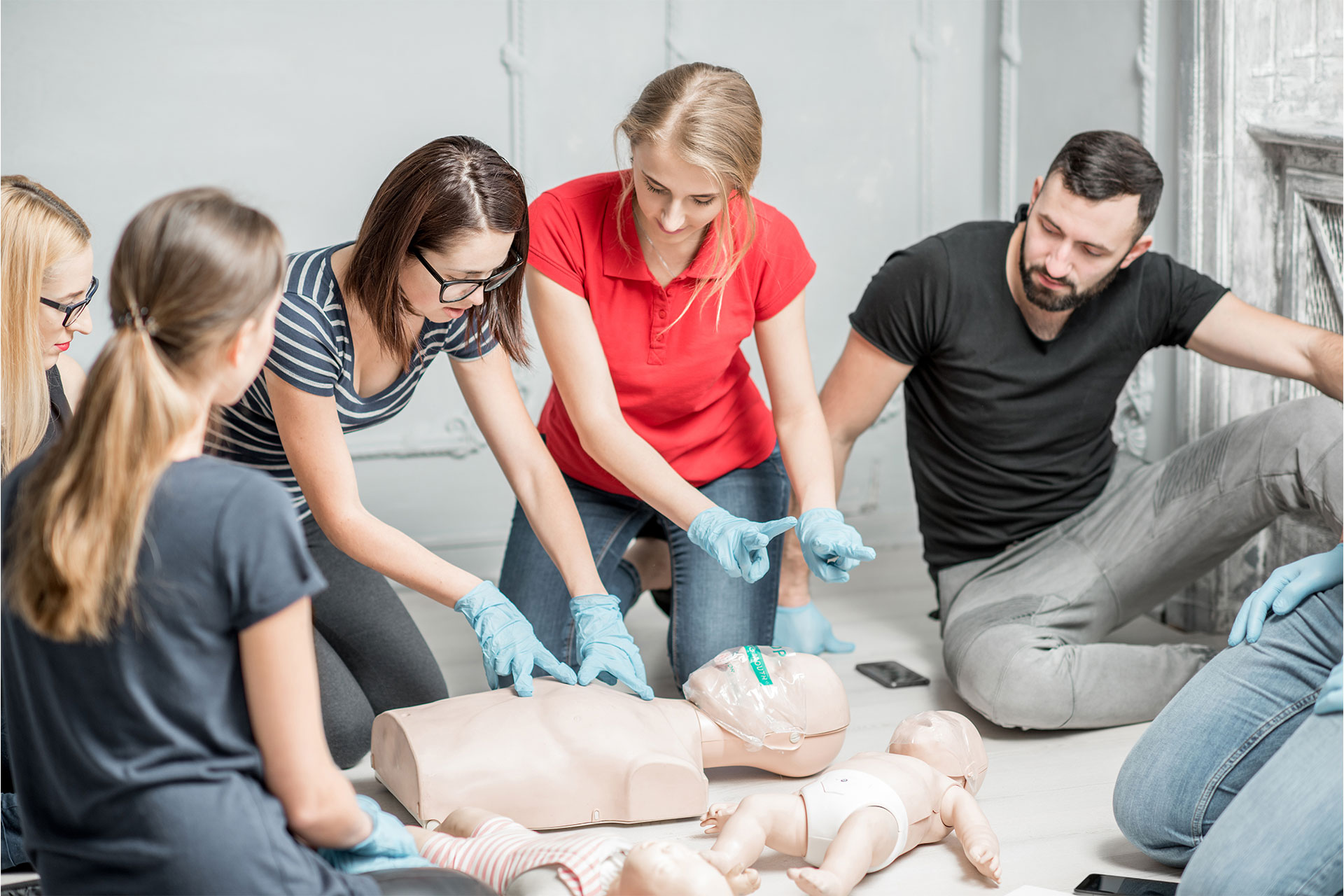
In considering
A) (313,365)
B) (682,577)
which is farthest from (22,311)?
(682,577)

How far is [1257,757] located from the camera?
1462 mm

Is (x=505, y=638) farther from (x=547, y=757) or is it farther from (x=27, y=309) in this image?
(x=27, y=309)

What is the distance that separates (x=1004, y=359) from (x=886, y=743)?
76cm

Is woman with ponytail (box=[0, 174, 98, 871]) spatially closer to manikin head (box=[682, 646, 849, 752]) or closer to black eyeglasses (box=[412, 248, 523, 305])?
black eyeglasses (box=[412, 248, 523, 305])

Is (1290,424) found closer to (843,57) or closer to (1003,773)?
(1003,773)

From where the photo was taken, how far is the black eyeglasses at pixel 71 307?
1.53 m

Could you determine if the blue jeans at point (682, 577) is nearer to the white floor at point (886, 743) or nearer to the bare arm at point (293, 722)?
the white floor at point (886, 743)

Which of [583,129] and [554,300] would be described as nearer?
[554,300]

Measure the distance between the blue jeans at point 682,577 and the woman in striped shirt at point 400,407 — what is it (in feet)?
0.63

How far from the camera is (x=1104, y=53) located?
267 cm

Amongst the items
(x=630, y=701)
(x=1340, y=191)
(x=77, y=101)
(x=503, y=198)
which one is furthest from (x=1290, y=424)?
(x=77, y=101)

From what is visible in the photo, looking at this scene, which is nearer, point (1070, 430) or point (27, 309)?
point (27, 309)

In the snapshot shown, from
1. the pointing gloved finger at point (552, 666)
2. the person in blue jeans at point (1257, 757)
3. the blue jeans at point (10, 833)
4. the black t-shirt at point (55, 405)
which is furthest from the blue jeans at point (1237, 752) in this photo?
the black t-shirt at point (55, 405)

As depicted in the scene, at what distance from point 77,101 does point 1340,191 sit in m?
2.62
